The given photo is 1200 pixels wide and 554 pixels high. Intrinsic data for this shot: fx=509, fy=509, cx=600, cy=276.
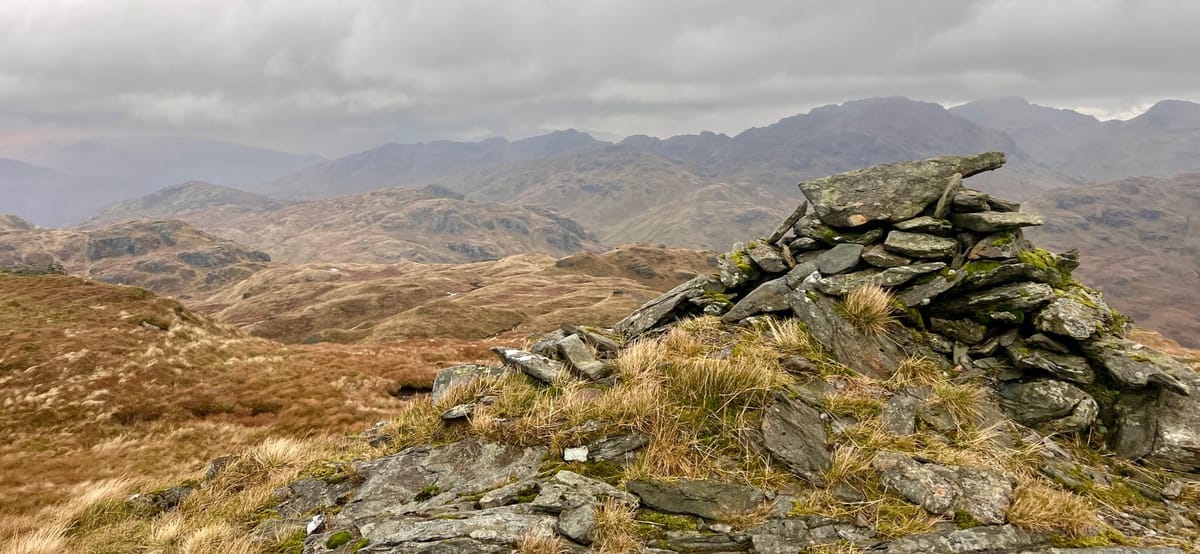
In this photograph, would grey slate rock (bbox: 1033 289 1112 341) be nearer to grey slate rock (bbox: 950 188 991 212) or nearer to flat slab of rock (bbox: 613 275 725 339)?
grey slate rock (bbox: 950 188 991 212)

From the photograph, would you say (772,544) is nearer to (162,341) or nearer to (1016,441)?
(1016,441)

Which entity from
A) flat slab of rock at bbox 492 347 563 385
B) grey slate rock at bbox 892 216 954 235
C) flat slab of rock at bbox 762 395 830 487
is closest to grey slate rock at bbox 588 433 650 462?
flat slab of rock at bbox 762 395 830 487

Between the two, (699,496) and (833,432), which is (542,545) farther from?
(833,432)

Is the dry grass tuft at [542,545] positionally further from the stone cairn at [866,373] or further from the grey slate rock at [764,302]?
the grey slate rock at [764,302]

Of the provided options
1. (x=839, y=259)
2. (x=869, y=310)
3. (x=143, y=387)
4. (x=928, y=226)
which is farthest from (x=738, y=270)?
(x=143, y=387)

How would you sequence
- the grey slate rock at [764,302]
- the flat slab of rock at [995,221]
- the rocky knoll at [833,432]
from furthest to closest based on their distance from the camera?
1. the grey slate rock at [764,302]
2. the flat slab of rock at [995,221]
3. the rocky knoll at [833,432]

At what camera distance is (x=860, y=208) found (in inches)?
596

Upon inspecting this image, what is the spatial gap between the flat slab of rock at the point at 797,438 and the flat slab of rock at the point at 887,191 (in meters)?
8.35

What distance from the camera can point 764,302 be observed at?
43.8ft

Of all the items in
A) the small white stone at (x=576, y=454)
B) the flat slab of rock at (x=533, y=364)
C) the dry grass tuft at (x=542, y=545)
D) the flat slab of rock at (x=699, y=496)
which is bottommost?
the flat slab of rock at (x=699, y=496)

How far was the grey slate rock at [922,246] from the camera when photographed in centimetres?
1314

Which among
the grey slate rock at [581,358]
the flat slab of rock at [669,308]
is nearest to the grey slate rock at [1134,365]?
the flat slab of rock at [669,308]

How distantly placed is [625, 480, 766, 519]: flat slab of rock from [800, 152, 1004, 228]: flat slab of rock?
34.1 feet

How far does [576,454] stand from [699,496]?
7.11 feet
